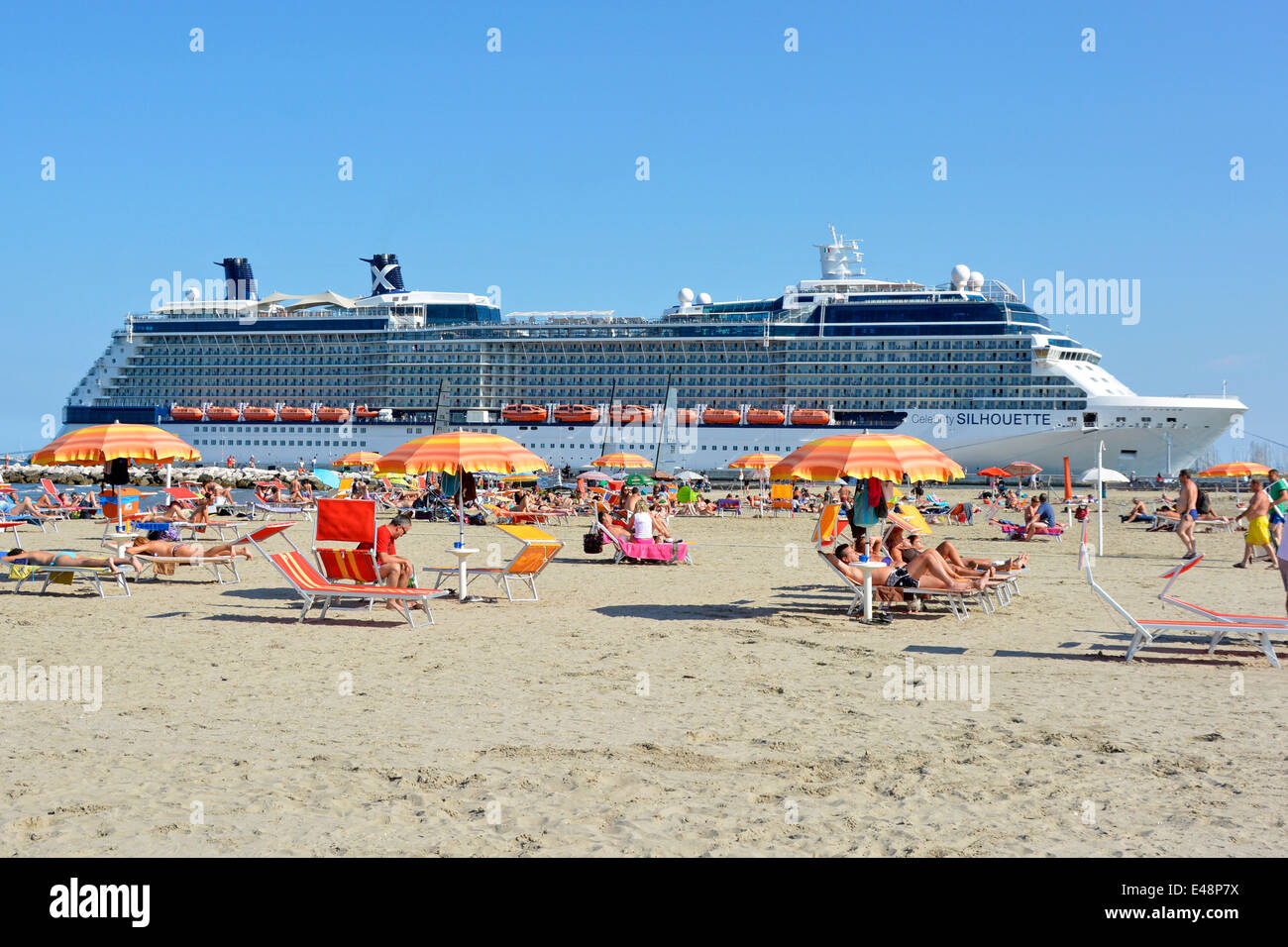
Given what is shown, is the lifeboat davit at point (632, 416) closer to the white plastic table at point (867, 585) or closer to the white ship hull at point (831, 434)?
the white ship hull at point (831, 434)

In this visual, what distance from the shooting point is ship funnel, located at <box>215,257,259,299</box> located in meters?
71.2

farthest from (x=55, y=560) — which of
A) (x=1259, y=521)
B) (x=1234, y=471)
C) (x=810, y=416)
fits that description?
(x=810, y=416)

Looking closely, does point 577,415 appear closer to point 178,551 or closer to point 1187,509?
point 1187,509

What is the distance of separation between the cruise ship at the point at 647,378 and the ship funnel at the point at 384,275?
5.4 inches

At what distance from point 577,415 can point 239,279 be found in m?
27.7

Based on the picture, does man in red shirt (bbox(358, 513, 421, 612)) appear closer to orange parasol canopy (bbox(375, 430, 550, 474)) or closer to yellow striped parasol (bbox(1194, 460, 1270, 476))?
orange parasol canopy (bbox(375, 430, 550, 474))

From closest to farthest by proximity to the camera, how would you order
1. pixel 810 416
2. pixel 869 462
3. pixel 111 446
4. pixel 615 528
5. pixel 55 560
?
pixel 869 462 → pixel 55 560 → pixel 111 446 → pixel 615 528 → pixel 810 416

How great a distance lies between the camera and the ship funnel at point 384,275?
69.5m

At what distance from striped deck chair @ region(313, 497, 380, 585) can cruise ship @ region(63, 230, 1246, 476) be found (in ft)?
155

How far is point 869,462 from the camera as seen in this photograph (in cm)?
990

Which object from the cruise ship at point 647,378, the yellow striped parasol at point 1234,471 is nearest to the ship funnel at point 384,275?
the cruise ship at point 647,378
